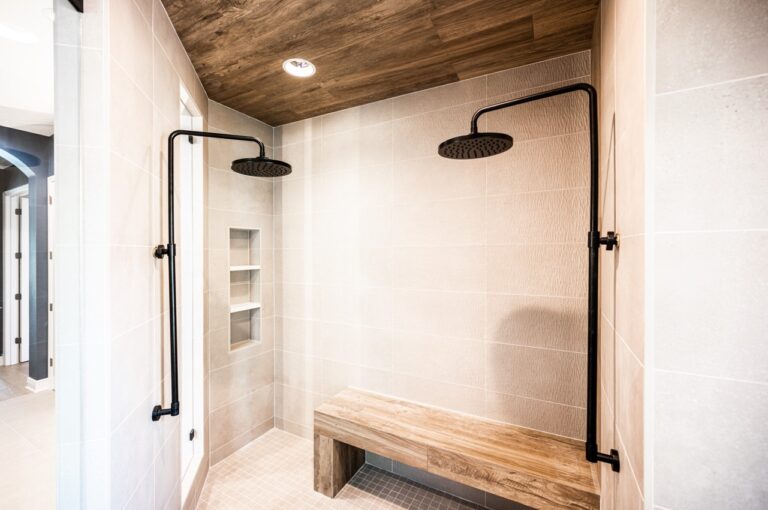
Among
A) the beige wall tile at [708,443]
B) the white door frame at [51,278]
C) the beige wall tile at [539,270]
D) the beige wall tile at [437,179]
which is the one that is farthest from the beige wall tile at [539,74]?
the white door frame at [51,278]

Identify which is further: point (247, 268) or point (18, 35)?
point (247, 268)

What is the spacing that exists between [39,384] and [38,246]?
0.37 metres

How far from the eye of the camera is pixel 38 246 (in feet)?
2.74

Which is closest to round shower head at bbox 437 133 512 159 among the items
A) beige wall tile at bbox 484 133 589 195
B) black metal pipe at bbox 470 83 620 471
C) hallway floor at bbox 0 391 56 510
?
black metal pipe at bbox 470 83 620 471

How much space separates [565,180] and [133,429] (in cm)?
201

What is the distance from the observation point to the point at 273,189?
246cm

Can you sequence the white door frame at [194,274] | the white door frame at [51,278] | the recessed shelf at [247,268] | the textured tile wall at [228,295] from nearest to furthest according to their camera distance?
1. the white door frame at [51,278]
2. the white door frame at [194,274]
3. the textured tile wall at [228,295]
4. the recessed shelf at [247,268]

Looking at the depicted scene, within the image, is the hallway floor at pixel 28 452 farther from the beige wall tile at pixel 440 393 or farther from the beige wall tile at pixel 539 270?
the beige wall tile at pixel 539 270

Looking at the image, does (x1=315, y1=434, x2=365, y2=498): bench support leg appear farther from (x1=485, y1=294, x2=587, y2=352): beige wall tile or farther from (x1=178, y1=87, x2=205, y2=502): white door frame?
(x1=485, y1=294, x2=587, y2=352): beige wall tile

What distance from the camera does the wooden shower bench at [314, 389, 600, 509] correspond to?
1.26 m

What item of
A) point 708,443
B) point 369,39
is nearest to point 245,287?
point 369,39

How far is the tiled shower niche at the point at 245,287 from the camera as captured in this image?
229 cm

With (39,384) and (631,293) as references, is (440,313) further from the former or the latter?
(39,384)

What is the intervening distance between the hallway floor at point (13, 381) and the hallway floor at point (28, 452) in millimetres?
14
